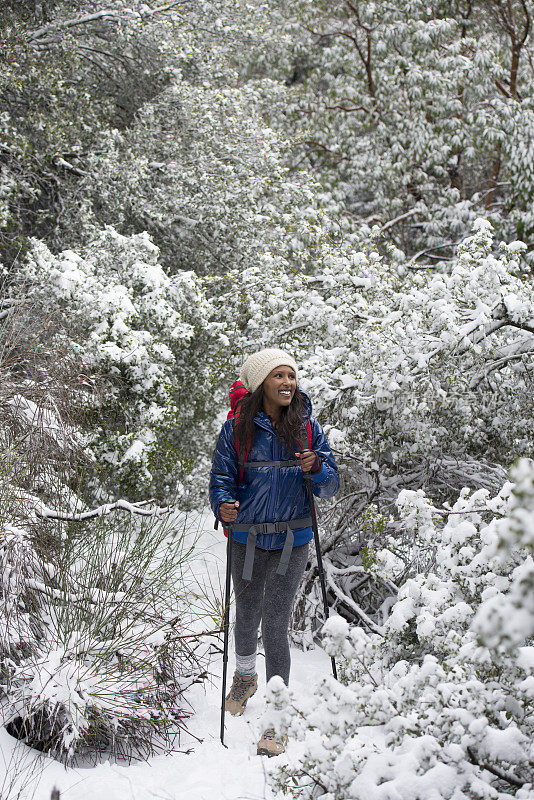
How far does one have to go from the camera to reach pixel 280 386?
10.2 ft

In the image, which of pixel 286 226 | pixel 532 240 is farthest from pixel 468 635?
pixel 532 240

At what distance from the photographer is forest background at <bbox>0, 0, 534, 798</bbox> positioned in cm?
271

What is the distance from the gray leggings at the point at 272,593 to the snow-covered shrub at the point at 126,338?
2.27 metres

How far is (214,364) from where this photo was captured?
691cm

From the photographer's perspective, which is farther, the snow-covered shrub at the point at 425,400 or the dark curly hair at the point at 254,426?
the snow-covered shrub at the point at 425,400

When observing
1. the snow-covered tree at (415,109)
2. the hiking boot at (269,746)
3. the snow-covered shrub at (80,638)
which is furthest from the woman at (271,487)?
the snow-covered tree at (415,109)

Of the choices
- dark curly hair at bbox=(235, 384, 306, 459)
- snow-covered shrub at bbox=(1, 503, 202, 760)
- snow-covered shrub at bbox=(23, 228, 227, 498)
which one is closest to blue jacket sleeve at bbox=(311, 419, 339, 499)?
dark curly hair at bbox=(235, 384, 306, 459)

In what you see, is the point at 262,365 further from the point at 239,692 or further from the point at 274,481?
the point at 239,692

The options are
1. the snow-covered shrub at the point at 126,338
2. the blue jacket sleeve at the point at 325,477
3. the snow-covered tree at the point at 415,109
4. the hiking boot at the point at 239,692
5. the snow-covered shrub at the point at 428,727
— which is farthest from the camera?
the snow-covered tree at the point at 415,109

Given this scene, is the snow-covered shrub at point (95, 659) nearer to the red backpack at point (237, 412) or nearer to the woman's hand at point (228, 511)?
the woman's hand at point (228, 511)

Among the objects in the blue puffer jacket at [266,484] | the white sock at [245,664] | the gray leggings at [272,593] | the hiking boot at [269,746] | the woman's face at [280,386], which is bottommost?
the hiking boot at [269,746]

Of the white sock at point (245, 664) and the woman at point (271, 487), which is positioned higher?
the woman at point (271, 487)

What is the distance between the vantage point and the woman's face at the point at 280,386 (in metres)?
Result: 3.12

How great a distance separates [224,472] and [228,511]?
7.4 inches
